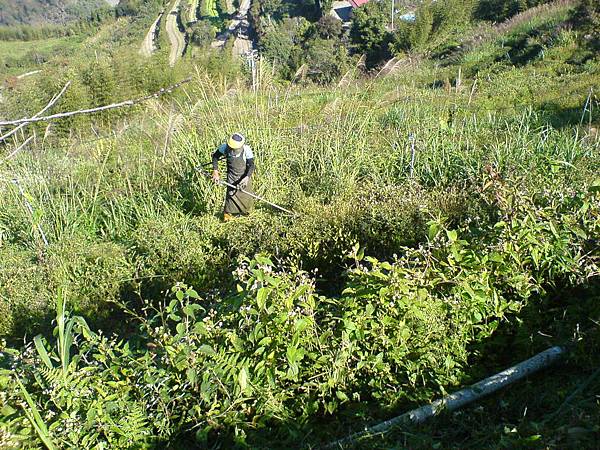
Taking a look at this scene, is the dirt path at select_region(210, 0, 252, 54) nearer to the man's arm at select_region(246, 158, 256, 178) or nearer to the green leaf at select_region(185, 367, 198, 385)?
the man's arm at select_region(246, 158, 256, 178)

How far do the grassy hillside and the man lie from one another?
0.25 meters

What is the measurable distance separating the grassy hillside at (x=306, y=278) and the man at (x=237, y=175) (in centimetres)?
25

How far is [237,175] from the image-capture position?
5195 mm

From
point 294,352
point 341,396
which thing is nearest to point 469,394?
point 341,396

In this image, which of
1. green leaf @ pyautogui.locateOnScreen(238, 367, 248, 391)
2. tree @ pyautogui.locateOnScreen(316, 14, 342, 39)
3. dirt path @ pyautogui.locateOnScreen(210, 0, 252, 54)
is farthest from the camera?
dirt path @ pyautogui.locateOnScreen(210, 0, 252, 54)

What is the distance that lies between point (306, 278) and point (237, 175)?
2851mm

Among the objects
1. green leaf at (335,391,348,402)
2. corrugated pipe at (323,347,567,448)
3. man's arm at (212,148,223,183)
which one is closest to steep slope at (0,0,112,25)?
man's arm at (212,148,223,183)

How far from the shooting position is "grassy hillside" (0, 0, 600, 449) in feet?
7.02

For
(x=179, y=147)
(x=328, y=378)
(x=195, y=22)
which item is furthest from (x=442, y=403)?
(x=195, y=22)

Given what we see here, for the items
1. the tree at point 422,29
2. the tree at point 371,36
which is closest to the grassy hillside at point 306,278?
the tree at point 422,29

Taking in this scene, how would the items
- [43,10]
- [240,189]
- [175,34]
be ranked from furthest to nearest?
[43,10], [175,34], [240,189]

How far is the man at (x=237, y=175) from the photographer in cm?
509

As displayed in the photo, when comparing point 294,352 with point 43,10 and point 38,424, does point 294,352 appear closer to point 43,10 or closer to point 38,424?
point 38,424

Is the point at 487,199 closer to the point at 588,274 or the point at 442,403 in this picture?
the point at 588,274
